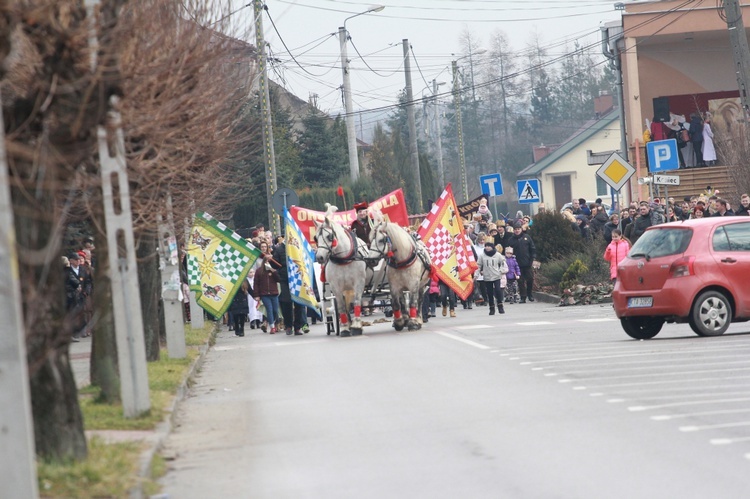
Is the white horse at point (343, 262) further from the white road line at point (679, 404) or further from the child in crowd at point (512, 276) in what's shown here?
the white road line at point (679, 404)

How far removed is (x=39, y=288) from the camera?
27.2ft

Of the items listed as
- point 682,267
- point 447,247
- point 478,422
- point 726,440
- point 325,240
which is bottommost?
point 726,440

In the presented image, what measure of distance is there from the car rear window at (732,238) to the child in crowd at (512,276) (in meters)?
15.6

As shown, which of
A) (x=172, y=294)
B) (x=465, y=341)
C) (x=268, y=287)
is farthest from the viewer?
(x=268, y=287)

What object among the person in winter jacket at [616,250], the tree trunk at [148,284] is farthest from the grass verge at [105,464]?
the person in winter jacket at [616,250]

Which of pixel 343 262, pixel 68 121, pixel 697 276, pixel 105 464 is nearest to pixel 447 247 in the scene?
pixel 343 262

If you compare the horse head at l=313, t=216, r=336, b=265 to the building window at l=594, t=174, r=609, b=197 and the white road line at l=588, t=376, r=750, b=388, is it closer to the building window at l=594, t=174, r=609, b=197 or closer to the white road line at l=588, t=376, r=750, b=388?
the white road line at l=588, t=376, r=750, b=388

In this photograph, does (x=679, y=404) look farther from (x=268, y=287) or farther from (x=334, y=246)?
(x=268, y=287)

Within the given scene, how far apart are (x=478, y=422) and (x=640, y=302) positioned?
315 inches

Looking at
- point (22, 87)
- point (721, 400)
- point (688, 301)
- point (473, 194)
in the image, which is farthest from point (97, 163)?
point (473, 194)

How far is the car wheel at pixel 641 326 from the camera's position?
19547 millimetres

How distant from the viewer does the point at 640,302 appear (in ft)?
61.9

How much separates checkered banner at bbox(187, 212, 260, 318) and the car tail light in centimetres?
877

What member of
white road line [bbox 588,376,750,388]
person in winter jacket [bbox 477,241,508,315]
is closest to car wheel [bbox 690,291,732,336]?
white road line [bbox 588,376,750,388]
